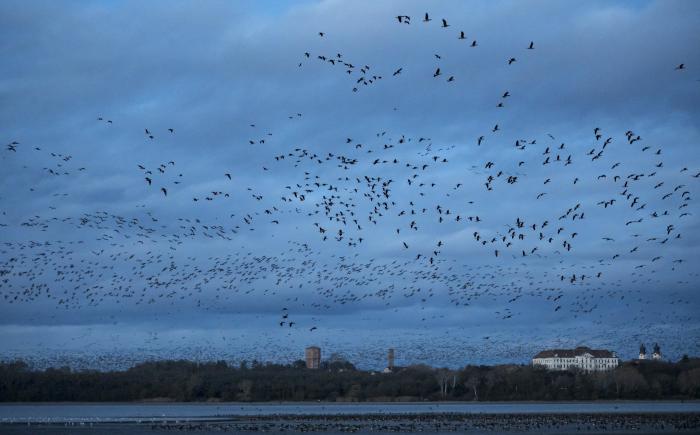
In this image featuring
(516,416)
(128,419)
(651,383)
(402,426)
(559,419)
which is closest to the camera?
(402,426)

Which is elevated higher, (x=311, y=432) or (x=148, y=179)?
(x=148, y=179)

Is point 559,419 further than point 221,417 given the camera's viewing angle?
No

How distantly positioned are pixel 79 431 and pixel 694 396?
5024 inches

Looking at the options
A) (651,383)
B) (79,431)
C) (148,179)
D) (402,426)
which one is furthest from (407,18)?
(651,383)

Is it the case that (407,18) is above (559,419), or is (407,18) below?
above

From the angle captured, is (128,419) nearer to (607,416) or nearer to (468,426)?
(468,426)

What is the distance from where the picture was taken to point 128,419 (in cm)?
14225

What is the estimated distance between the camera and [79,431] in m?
114

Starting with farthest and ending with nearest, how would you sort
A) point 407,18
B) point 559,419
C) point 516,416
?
point 516,416 → point 559,419 → point 407,18

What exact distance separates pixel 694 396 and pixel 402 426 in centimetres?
10594

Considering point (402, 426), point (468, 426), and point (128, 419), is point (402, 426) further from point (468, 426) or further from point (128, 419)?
point (128, 419)

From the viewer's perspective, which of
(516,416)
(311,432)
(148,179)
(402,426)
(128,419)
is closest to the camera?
(148,179)

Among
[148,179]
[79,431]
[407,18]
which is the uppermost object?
[407,18]

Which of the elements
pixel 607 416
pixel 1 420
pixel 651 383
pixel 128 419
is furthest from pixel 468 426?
pixel 651 383
